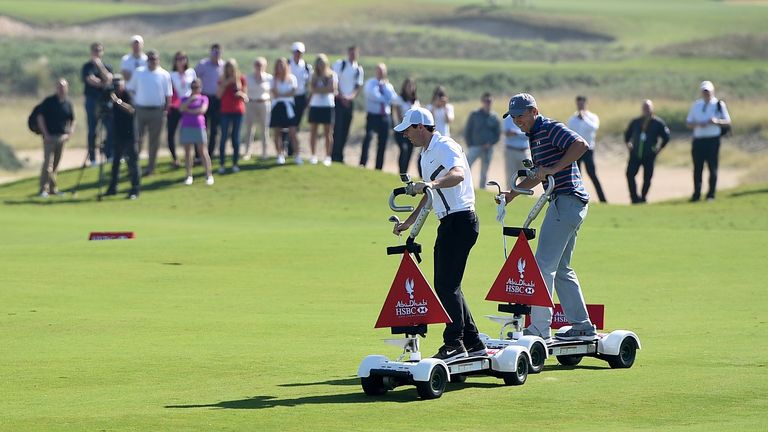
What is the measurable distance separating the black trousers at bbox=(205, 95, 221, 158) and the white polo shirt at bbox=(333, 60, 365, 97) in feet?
8.94

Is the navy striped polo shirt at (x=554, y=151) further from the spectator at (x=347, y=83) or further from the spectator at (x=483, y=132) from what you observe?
the spectator at (x=483, y=132)

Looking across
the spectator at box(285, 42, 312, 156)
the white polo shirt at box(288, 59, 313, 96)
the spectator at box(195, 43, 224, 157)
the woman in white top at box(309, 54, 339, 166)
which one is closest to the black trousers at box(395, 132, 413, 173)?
the woman in white top at box(309, 54, 339, 166)

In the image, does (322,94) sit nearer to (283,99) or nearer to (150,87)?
(283,99)

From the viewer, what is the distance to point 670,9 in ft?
469

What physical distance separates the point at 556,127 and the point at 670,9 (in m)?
134

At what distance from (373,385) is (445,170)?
1778 mm

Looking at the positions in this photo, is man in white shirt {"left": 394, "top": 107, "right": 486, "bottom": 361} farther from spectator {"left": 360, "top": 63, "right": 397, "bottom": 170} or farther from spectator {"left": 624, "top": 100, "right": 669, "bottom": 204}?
spectator {"left": 624, "top": 100, "right": 669, "bottom": 204}

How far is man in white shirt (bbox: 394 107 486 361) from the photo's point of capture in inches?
477

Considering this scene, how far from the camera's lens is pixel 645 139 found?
34594mm

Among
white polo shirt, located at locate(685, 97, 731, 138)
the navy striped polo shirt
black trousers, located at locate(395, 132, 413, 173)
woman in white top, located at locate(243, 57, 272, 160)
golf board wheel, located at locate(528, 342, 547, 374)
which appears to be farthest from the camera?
black trousers, located at locate(395, 132, 413, 173)

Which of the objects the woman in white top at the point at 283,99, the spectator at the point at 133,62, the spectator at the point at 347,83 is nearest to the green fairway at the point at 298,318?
the woman in white top at the point at 283,99

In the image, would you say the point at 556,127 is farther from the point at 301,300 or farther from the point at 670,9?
the point at 670,9

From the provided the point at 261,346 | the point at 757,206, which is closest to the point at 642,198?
the point at 757,206

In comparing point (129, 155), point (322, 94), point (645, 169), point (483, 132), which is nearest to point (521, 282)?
point (129, 155)
